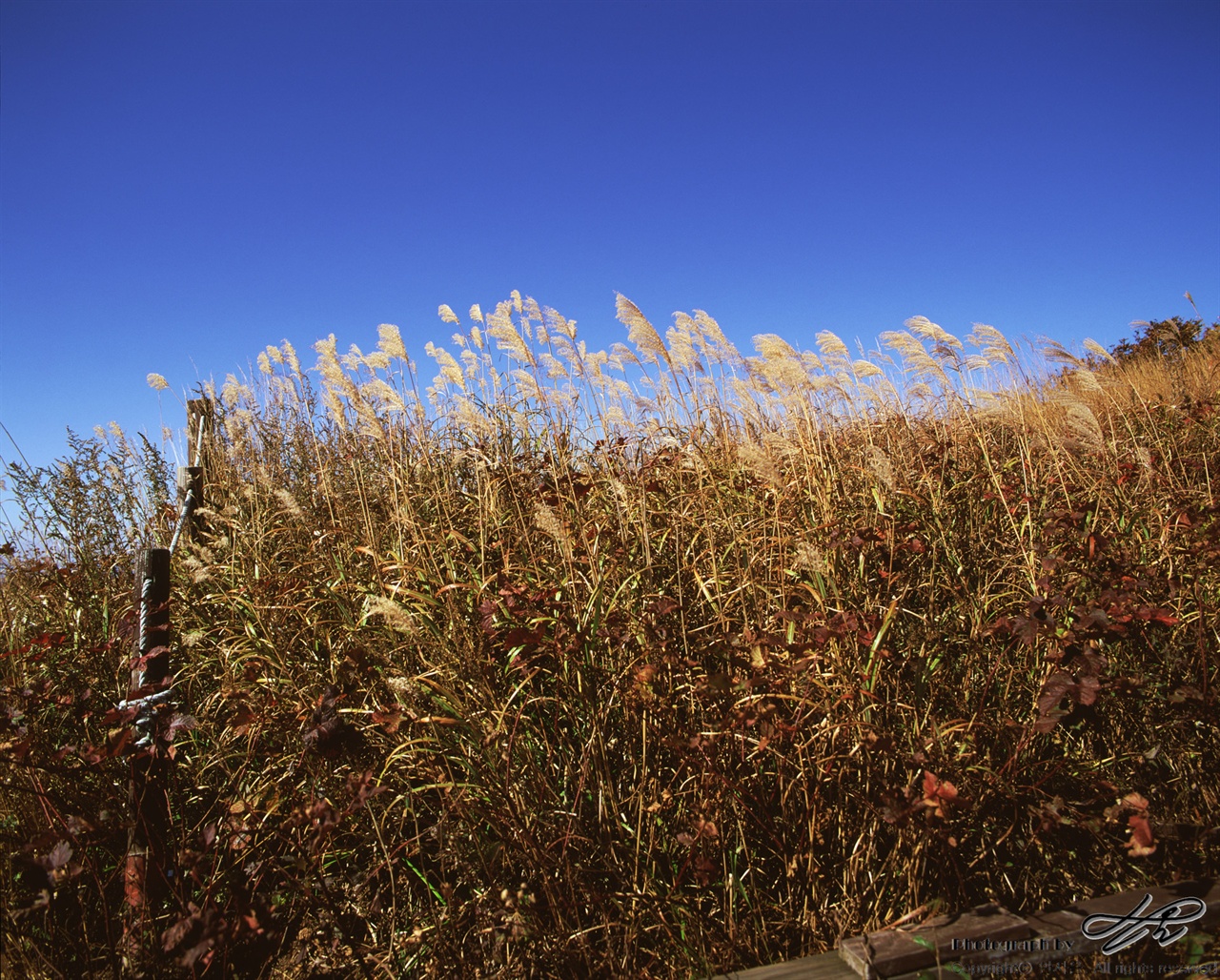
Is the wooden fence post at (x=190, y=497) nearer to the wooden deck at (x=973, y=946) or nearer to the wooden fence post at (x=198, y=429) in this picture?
the wooden fence post at (x=198, y=429)

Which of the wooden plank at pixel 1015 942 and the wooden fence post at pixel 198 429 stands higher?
the wooden fence post at pixel 198 429

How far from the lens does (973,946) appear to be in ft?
4.91

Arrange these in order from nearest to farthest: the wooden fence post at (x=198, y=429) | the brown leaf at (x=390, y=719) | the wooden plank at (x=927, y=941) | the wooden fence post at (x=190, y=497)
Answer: the wooden plank at (x=927, y=941) → the brown leaf at (x=390, y=719) → the wooden fence post at (x=190, y=497) → the wooden fence post at (x=198, y=429)

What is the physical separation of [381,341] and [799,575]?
2.30 metres

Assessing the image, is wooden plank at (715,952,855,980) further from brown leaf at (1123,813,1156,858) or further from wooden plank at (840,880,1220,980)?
brown leaf at (1123,813,1156,858)

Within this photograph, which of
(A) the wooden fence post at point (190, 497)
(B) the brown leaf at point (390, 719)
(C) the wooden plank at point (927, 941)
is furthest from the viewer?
(A) the wooden fence post at point (190, 497)

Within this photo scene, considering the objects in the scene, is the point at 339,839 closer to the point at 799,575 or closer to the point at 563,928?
the point at 563,928

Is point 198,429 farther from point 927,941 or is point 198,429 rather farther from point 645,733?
point 927,941

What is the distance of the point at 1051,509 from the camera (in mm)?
2656

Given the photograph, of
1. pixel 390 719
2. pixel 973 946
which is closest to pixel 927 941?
pixel 973 946

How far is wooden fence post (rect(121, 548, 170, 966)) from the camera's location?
1.73 metres

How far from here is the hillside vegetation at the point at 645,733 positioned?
1.68 meters

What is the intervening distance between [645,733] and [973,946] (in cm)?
86
